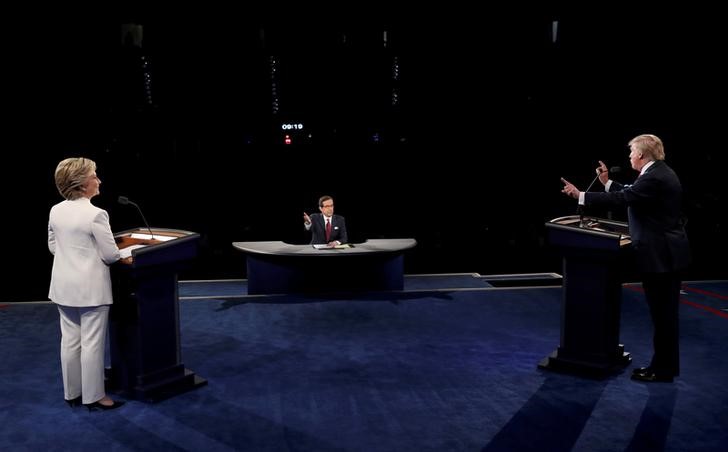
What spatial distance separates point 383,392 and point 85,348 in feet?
5.66

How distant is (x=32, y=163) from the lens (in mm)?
8602

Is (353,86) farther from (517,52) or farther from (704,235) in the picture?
(704,235)

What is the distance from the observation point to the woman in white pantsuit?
3.23 m

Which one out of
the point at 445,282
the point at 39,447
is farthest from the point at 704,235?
the point at 39,447

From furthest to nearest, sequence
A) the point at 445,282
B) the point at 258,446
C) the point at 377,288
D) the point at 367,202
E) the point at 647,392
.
→ 1. the point at 367,202
2. the point at 445,282
3. the point at 377,288
4. the point at 647,392
5. the point at 258,446

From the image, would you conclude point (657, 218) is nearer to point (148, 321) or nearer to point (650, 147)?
point (650, 147)

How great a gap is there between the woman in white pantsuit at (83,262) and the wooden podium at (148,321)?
0.20 metres

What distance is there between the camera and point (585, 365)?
3.97 m

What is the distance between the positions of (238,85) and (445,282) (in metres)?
4.10

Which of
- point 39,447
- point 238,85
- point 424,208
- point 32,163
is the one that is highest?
point 238,85

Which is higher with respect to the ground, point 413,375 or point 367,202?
point 367,202

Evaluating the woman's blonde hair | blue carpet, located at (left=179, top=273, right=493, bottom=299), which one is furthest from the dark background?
the woman's blonde hair

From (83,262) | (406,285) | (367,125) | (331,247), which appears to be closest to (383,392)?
(83,262)

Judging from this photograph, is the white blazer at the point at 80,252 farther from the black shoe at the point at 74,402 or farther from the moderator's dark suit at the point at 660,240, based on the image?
the moderator's dark suit at the point at 660,240
